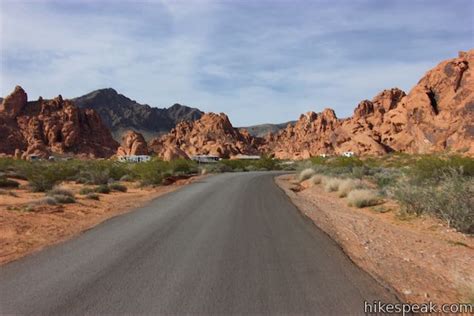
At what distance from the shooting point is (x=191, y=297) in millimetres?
6219

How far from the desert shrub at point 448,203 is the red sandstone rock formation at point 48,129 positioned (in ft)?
364

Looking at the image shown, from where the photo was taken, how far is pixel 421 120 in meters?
85.4

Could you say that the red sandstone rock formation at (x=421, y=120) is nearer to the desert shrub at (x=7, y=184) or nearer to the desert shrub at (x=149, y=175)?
the desert shrub at (x=149, y=175)

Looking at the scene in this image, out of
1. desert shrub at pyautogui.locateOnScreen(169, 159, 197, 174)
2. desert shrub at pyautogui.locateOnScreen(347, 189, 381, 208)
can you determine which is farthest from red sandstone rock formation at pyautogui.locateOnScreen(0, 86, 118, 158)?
desert shrub at pyautogui.locateOnScreen(347, 189, 381, 208)

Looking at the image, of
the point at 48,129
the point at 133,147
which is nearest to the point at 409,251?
the point at 133,147

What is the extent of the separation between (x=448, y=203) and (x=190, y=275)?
966 cm

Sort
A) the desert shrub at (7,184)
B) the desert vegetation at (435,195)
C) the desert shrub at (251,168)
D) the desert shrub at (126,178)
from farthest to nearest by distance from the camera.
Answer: the desert shrub at (251,168) → the desert shrub at (126,178) → the desert shrub at (7,184) → the desert vegetation at (435,195)

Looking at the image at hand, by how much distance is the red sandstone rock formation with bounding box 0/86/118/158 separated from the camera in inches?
4754

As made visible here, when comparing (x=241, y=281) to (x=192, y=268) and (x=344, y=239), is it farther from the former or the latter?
(x=344, y=239)

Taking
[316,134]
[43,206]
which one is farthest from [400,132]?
[43,206]

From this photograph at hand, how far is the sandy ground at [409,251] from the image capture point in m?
7.24

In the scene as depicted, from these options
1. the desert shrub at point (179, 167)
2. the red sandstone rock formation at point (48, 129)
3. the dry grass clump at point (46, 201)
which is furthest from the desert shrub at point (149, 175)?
the red sandstone rock formation at point (48, 129)

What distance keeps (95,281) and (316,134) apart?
157 metres

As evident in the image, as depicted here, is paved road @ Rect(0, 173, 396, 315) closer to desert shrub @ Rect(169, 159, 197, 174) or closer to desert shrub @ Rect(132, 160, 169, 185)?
desert shrub @ Rect(132, 160, 169, 185)
